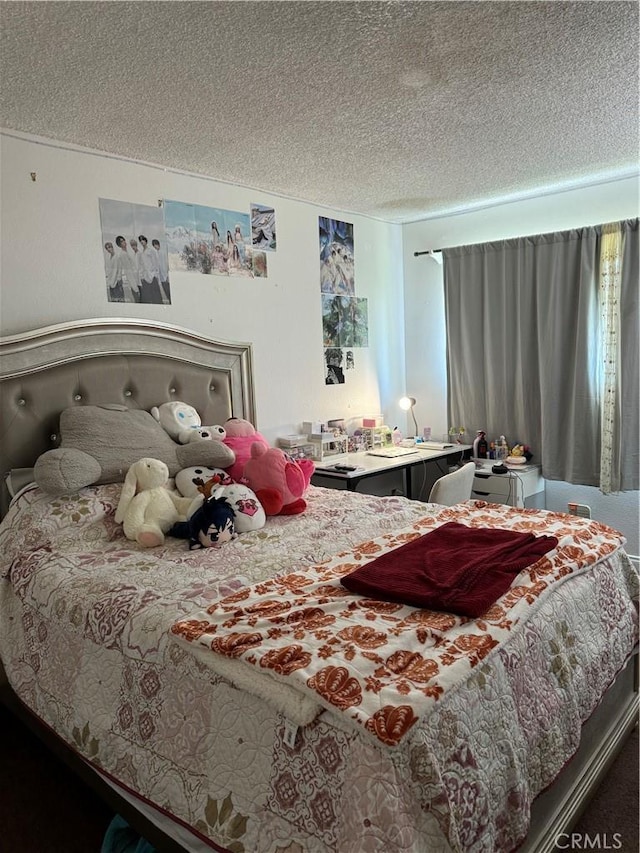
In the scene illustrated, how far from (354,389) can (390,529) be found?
208cm

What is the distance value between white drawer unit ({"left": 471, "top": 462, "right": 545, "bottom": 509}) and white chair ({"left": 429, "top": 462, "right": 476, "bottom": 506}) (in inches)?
29.6

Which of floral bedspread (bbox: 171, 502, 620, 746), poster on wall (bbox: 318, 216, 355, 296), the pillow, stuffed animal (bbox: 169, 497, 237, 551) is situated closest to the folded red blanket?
floral bedspread (bbox: 171, 502, 620, 746)

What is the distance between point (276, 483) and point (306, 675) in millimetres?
1347

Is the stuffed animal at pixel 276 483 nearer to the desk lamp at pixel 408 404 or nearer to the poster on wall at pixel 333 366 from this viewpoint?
the poster on wall at pixel 333 366

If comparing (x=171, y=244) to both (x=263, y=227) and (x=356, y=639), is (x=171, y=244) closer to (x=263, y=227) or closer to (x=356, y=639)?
(x=263, y=227)

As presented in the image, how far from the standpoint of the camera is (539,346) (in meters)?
4.00

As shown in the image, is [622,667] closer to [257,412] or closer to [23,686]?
[23,686]

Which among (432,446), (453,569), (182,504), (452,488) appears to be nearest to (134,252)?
(182,504)

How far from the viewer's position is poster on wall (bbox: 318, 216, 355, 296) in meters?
4.06

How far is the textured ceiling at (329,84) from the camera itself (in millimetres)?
1814

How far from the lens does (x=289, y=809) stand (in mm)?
1244

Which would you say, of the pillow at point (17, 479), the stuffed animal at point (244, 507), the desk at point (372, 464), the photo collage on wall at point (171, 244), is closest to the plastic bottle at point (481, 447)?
the desk at point (372, 464)

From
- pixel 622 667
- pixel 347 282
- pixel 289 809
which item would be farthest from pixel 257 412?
pixel 289 809

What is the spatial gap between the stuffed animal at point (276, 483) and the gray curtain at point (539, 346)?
2099mm
